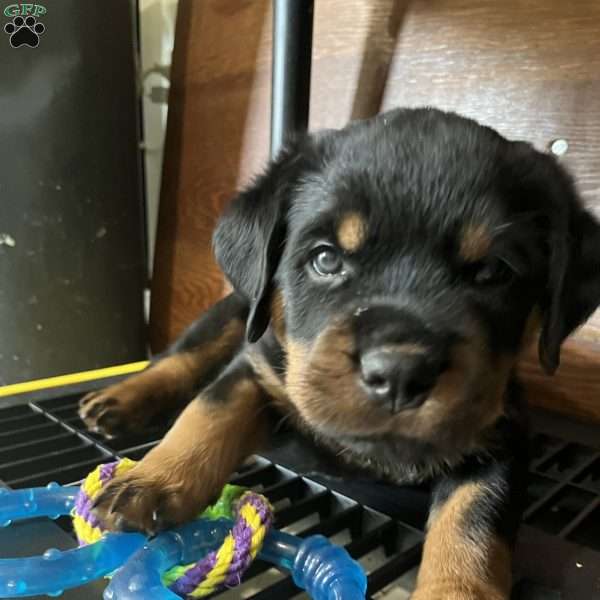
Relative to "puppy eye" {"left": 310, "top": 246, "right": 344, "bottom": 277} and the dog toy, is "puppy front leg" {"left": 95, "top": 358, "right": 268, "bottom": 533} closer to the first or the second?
the dog toy

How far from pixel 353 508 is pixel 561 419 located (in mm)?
805

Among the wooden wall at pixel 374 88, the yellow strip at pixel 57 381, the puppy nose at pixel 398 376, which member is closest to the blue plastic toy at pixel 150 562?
the puppy nose at pixel 398 376

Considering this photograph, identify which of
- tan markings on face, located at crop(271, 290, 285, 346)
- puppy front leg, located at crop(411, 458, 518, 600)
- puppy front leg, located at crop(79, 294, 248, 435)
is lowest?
puppy front leg, located at crop(79, 294, 248, 435)

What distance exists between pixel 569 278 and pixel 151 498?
2.40 feet

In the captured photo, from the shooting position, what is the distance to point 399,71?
223cm

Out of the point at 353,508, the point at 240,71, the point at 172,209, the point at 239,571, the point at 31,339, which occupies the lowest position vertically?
the point at 31,339

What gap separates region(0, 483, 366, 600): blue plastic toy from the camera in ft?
2.99

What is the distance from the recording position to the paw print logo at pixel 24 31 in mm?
2248

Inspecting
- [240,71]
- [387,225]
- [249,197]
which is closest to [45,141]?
[240,71]

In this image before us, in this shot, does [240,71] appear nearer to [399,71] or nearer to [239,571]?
[399,71]

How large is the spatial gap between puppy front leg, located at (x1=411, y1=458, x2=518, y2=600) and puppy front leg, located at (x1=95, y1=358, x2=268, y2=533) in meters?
0.35

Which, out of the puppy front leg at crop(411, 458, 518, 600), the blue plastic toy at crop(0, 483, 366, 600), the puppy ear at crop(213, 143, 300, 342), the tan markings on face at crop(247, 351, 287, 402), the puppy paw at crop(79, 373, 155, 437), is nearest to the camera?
the blue plastic toy at crop(0, 483, 366, 600)

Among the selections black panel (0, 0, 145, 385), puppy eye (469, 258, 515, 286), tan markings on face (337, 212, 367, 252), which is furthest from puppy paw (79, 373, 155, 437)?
black panel (0, 0, 145, 385)

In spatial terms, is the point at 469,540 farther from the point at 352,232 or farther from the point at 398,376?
the point at 352,232
